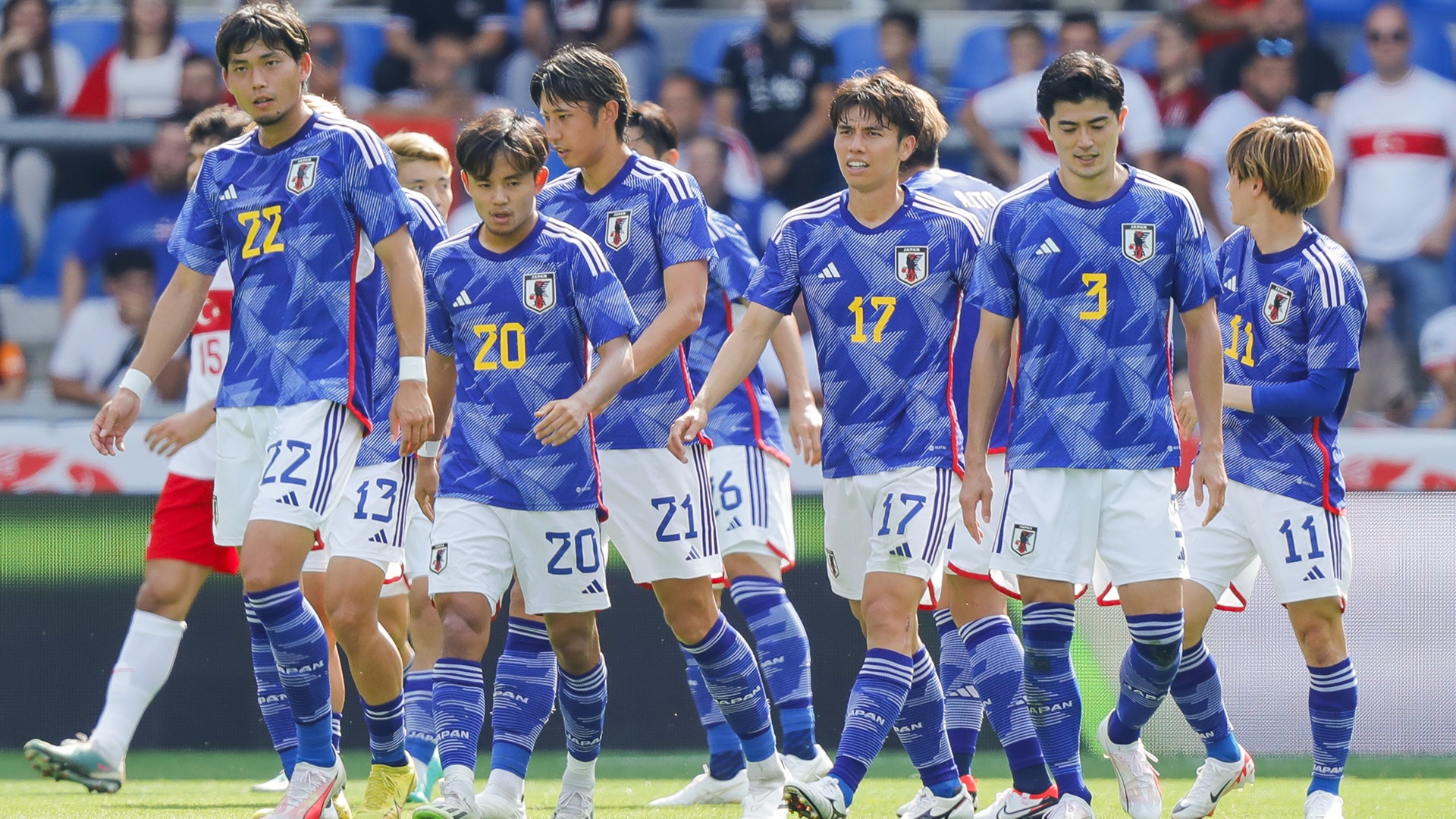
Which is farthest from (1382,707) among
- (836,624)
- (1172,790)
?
(836,624)

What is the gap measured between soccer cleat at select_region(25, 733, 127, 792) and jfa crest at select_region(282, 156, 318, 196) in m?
2.09

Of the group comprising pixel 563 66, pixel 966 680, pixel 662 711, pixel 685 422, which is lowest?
pixel 662 711

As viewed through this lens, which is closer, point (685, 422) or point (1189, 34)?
point (685, 422)

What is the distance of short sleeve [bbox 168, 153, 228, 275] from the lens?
485 centimetres

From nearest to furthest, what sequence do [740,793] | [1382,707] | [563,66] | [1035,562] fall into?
[1035,562], [563,66], [740,793], [1382,707]

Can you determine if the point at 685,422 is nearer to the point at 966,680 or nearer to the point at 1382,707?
the point at 966,680

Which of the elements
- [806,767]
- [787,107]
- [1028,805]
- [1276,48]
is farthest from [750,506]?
[1276,48]

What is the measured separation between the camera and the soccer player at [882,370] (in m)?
4.69

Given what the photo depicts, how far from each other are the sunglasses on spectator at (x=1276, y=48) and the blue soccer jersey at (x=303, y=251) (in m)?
7.97

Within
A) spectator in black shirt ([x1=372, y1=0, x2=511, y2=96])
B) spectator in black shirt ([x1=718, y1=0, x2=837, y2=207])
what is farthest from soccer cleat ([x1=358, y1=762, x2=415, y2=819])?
spectator in black shirt ([x1=372, y1=0, x2=511, y2=96])

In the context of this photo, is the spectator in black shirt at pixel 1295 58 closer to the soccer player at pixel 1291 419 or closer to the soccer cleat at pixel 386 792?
the soccer player at pixel 1291 419

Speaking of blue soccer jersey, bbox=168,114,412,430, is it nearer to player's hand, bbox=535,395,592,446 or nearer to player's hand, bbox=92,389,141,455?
player's hand, bbox=92,389,141,455

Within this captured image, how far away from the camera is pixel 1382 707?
6887 millimetres

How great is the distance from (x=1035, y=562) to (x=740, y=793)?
72.4 inches
